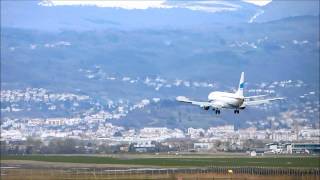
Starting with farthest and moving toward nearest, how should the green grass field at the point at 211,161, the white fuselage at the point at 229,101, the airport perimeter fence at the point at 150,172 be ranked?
the green grass field at the point at 211,161, the white fuselage at the point at 229,101, the airport perimeter fence at the point at 150,172

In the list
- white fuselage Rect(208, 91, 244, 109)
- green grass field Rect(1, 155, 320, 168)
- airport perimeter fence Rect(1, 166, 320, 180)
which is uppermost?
white fuselage Rect(208, 91, 244, 109)

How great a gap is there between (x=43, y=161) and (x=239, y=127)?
295ft

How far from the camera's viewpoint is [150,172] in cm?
8569

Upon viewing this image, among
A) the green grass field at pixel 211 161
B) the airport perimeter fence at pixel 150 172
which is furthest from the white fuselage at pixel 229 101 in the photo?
the green grass field at pixel 211 161

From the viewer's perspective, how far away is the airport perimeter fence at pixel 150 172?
8112cm

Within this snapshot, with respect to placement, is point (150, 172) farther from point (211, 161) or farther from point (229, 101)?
point (211, 161)

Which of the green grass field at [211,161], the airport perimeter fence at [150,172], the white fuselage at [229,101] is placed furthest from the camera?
the green grass field at [211,161]

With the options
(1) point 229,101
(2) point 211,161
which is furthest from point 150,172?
(2) point 211,161

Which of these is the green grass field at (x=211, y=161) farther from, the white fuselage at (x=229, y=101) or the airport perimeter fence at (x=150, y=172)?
the airport perimeter fence at (x=150, y=172)

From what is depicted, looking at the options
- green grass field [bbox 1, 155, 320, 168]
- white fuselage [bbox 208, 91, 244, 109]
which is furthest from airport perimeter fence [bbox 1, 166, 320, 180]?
green grass field [bbox 1, 155, 320, 168]

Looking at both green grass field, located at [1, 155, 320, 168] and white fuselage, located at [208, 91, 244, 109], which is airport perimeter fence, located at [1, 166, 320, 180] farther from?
green grass field, located at [1, 155, 320, 168]

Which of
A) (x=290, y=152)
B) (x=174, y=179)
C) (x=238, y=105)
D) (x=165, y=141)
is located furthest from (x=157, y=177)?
(x=165, y=141)

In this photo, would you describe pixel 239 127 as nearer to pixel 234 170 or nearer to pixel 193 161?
pixel 193 161

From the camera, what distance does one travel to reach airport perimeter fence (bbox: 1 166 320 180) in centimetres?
8112
